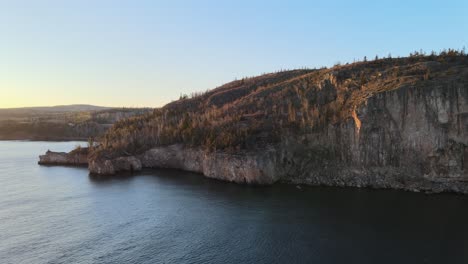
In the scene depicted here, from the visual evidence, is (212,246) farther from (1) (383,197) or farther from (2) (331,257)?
(1) (383,197)

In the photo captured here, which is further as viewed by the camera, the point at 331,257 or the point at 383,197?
the point at 383,197

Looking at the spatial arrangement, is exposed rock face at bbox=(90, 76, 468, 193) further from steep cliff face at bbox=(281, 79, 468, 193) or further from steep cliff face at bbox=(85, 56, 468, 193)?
steep cliff face at bbox=(85, 56, 468, 193)

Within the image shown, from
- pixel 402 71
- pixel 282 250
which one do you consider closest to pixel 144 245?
pixel 282 250

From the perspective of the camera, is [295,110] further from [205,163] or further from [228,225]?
[228,225]

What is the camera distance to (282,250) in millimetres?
33188

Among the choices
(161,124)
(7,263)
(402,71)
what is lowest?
(7,263)

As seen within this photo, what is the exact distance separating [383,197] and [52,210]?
48476 mm

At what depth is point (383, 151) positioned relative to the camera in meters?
57.7

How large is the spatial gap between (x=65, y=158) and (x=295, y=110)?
66.1 meters

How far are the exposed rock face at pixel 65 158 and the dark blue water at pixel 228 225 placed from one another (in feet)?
107

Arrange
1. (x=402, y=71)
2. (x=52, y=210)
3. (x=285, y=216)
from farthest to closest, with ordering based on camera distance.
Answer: (x=402, y=71), (x=52, y=210), (x=285, y=216)

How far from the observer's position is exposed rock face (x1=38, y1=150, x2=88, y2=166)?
93.5m

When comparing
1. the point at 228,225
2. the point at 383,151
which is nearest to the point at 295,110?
the point at 383,151

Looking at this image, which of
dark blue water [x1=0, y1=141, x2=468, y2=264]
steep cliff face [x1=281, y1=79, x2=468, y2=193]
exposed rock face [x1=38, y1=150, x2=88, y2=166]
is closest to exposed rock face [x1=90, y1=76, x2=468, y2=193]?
steep cliff face [x1=281, y1=79, x2=468, y2=193]
